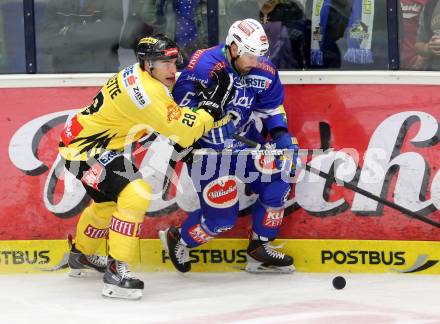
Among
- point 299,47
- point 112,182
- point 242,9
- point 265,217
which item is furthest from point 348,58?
point 112,182

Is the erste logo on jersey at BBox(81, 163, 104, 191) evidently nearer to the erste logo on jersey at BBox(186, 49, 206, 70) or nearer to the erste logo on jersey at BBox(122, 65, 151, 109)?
the erste logo on jersey at BBox(122, 65, 151, 109)

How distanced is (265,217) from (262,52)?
968 millimetres

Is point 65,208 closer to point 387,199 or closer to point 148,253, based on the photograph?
point 148,253

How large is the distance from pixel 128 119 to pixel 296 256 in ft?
4.54

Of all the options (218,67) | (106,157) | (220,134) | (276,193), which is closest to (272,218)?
(276,193)

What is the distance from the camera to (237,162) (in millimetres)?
5910

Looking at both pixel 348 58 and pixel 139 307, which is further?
pixel 348 58

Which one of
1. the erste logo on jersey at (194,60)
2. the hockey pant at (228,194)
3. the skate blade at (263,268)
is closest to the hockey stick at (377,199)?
the hockey pant at (228,194)

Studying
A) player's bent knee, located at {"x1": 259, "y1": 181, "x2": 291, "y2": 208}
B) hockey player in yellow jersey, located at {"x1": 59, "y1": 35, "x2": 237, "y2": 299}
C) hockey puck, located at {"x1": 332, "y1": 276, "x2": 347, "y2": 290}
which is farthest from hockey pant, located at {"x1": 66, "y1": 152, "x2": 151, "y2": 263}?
hockey puck, located at {"x1": 332, "y1": 276, "x2": 347, "y2": 290}

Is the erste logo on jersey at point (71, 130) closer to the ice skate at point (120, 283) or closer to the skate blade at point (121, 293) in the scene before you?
the ice skate at point (120, 283)

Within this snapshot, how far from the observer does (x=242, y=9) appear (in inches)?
237

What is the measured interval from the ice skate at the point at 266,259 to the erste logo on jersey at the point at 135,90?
1.21m

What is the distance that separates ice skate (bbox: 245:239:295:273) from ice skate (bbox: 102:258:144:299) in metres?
0.81

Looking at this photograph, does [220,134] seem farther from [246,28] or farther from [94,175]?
[94,175]
